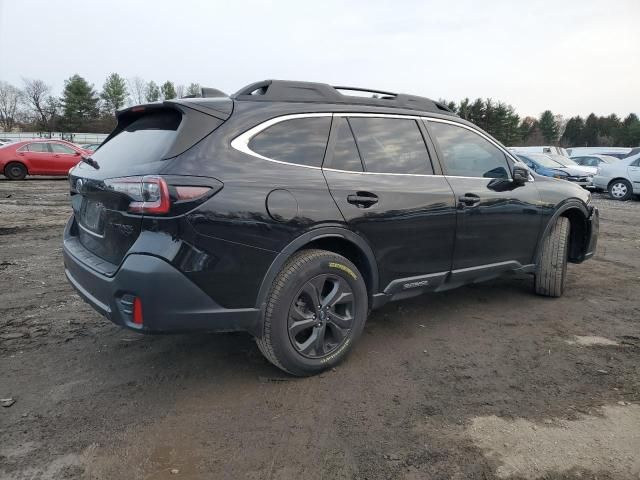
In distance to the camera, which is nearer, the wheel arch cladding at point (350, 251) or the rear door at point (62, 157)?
the wheel arch cladding at point (350, 251)

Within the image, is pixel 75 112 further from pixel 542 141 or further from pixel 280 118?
pixel 542 141

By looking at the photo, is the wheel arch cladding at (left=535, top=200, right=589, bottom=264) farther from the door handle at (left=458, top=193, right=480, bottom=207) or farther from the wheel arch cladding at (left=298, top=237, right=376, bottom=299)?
the wheel arch cladding at (left=298, top=237, right=376, bottom=299)

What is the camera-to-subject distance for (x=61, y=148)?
1661 cm

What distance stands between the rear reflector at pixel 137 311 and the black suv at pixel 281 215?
12 mm

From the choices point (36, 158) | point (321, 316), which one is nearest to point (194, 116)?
point (321, 316)

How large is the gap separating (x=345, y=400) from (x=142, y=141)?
6.52 ft

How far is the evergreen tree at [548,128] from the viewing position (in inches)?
3371

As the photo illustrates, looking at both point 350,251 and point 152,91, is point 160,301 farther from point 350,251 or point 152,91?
point 152,91

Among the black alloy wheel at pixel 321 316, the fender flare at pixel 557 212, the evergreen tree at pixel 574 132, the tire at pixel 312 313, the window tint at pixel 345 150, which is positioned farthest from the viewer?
the evergreen tree at pixel 574 132

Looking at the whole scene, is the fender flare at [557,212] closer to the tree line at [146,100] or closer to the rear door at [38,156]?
the rear door at [38,156]

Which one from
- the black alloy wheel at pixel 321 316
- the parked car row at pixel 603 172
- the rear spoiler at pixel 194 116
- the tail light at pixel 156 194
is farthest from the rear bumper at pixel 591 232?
the parked car row at pixel 603 172

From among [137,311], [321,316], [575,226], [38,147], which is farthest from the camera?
[38,147]

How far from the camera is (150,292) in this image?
7.86 ft

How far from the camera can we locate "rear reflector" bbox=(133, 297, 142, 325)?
243cm
